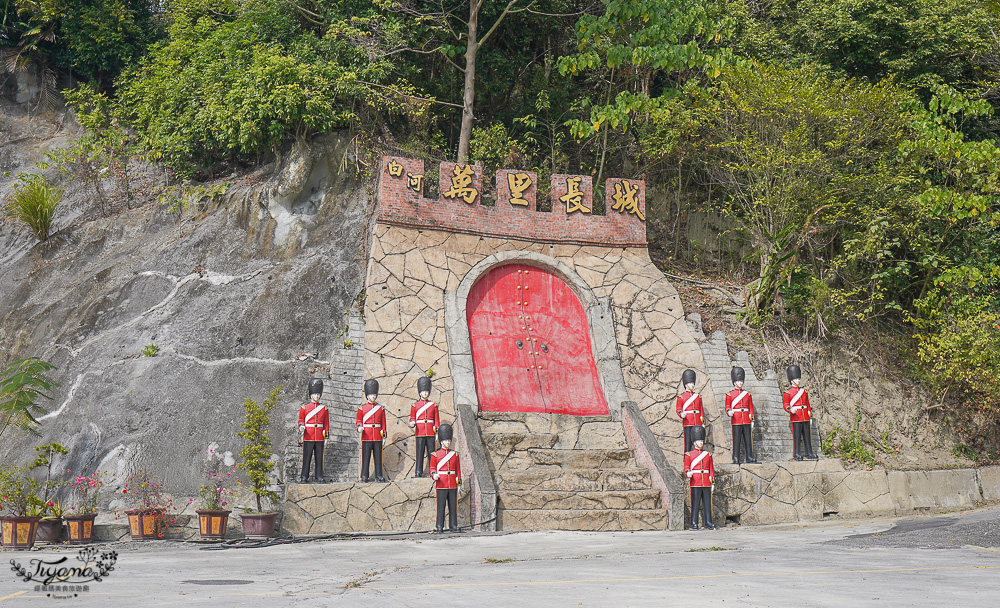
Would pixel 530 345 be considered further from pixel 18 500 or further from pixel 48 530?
pixel 18 500

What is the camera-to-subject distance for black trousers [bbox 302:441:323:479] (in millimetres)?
10305

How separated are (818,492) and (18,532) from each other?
1007 centimetres

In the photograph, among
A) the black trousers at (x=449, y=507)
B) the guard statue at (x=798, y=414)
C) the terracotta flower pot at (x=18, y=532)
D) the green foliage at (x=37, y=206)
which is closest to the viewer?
the terracotta flower pot at (x=18, y=532)

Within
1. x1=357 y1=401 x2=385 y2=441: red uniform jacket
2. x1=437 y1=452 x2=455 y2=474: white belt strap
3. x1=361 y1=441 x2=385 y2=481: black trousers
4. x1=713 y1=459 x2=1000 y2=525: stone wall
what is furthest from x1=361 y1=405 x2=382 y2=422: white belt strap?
x1=713 y1=459 x2=1000 y2=525: stone wall

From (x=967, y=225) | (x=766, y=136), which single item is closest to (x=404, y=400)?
(x=766, y=136)

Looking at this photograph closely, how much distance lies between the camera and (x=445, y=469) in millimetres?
9820

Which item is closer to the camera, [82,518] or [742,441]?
[82,518]

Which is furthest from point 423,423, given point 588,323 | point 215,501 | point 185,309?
point 185,309

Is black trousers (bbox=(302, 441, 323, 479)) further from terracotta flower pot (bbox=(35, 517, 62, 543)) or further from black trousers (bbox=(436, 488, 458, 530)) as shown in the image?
terracotta flower pot (bbox=(35, 517, 62, 543))

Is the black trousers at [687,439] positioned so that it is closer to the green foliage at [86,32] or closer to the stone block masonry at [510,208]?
the stone block masonry at [510,208]

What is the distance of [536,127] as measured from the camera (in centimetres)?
1794

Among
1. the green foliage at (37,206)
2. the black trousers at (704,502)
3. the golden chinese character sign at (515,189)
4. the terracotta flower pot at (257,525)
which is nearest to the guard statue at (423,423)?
the terracotta flower pot at (257,525)

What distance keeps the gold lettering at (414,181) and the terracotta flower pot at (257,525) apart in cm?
614

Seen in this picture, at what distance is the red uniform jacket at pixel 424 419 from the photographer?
10.6 m
